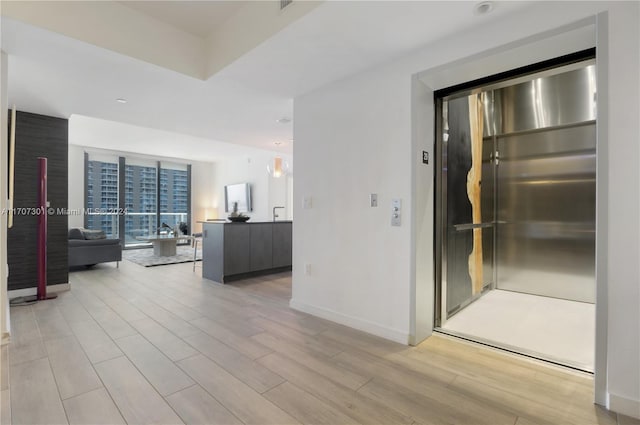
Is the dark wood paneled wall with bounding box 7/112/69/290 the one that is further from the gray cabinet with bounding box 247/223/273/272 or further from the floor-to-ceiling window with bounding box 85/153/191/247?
the floor-to-ceiling window with bounding box 85/153/191/247

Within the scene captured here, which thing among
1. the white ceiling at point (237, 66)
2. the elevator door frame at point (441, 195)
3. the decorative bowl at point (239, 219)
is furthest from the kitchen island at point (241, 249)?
the elevator door frame at point (441, 195)

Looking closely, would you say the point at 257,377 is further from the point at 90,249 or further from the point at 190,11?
the point at 90,249

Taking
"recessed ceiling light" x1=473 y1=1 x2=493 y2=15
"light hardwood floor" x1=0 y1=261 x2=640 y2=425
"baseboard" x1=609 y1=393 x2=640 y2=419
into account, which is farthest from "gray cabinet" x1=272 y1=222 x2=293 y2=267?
"baseboard" x1=609 y1=393 x2=640 y2=419

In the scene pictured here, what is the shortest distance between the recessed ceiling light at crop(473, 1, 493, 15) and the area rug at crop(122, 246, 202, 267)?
6.41 meters

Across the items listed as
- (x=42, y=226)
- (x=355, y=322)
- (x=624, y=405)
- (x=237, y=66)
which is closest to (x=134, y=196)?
(x=42, y=226)

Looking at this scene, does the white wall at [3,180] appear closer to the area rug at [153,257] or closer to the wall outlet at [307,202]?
the wall outlet at [307,202]

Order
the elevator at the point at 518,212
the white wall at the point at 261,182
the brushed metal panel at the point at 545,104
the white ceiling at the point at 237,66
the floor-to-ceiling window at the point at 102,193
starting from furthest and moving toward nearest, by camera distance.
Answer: the white wall at the point at 261,182, the floor-to-ceiling window at the point at 102,193, the brushed metal panel at the point at 545,104, the elevator at the point at 518,212, the white ceiling at the point at 237,66

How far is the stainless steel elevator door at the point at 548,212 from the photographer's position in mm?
3623

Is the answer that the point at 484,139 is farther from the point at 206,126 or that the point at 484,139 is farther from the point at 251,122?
the point at 206,126

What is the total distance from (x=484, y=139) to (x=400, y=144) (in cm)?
217

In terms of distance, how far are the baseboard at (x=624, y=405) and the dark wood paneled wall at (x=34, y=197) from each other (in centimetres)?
578

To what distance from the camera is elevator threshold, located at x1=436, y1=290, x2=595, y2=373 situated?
2346 mm

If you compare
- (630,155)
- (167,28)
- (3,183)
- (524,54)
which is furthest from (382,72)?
(3,183)

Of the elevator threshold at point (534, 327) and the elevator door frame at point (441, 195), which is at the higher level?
the elevator door frame at point (441, 195)
